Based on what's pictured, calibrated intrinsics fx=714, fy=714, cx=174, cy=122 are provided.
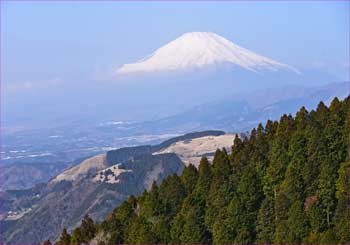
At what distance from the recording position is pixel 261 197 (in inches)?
1049

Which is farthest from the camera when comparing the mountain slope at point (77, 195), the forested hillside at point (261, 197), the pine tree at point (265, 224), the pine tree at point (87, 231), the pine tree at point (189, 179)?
the mountain slope at point (77, 195)

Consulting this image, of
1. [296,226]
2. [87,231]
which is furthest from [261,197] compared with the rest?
[87,231]

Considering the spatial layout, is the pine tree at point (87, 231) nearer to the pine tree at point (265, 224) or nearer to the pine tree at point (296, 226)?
the pine tree at point (265, 224)

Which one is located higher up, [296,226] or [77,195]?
[296,226]

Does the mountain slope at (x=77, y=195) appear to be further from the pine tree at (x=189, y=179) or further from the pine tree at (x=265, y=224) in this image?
the pine tree at (x=265, y=224)

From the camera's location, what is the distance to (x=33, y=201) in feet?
347

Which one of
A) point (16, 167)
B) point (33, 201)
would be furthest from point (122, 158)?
point (16, 167)

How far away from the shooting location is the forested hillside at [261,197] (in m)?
A: 23.3

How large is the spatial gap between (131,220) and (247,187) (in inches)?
191

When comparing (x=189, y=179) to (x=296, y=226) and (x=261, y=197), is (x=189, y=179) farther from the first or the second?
(x=296, y=226)

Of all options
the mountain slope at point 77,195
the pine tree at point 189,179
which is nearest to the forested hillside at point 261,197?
the pine tree at point 189,179

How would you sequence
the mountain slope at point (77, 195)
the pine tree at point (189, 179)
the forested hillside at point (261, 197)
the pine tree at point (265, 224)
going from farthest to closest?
the mountain slope at point (77, 195) → the pine tree at point (189, 179) → the pine tree at point (265, 224) → the forested hillside at point (261, 197)

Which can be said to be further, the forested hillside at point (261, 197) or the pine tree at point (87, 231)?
the pine tree at point (87, 231)

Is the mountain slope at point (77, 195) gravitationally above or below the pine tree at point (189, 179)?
below
